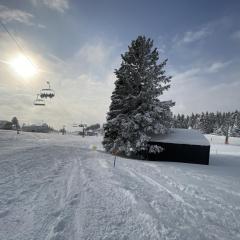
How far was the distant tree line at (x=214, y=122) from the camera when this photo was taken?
305ft

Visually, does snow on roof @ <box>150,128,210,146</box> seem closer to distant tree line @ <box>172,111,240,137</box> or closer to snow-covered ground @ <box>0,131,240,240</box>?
snow-covered ground @ <box>0,131,240,240</box>

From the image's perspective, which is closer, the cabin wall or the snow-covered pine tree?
the snow-covered pine tree

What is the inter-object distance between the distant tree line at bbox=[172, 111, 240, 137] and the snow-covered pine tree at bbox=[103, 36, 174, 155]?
7175 cm

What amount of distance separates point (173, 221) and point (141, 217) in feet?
3.05

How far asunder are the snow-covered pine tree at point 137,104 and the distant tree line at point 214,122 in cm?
7175

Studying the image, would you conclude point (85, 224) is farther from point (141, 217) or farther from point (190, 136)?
point (190, 136)

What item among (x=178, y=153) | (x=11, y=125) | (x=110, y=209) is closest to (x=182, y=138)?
(x=178, y=153)

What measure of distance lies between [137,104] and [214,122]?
92.3 metres

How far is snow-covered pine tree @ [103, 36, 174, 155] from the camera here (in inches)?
995

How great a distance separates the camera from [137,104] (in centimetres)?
2714

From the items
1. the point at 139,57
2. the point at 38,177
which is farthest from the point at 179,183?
the point at 139,57

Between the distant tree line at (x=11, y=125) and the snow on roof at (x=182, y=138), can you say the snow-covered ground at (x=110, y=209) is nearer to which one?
the snow on roof at (x=182, y=138)

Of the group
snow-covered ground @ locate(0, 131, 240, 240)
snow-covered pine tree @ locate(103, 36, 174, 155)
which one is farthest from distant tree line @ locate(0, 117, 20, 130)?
snow-covered ground @ locate(0, 131, 240, 240)

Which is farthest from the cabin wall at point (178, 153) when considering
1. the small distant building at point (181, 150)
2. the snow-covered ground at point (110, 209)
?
the snow-covered ground at point (110, 209)
